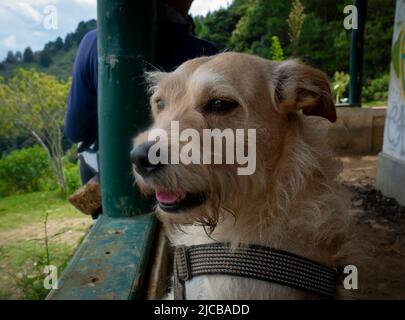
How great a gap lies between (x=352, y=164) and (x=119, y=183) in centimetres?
670

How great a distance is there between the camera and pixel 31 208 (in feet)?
25.6

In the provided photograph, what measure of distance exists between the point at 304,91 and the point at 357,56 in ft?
26.6

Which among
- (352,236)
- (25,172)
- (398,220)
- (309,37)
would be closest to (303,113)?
(352,236)

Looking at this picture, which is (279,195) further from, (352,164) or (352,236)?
(352,164)

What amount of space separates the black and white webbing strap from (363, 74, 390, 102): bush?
14133 mm

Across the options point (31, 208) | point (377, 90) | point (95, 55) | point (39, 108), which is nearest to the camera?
point (95, 55)

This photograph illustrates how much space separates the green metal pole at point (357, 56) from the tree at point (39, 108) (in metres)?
6.45

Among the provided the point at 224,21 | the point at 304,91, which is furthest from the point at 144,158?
the point at 224,21

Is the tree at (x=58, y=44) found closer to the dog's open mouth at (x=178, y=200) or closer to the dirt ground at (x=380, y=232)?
the dog's open mouth at (x=178, y=200)

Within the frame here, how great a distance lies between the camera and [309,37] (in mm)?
12781

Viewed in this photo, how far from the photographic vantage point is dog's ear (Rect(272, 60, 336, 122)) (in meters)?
1.91

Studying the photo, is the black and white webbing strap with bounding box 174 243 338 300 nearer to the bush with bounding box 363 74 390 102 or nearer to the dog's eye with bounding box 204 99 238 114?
the dog's eye with bounding box 204 99 238 114

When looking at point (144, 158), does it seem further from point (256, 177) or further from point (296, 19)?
point (296, 19)

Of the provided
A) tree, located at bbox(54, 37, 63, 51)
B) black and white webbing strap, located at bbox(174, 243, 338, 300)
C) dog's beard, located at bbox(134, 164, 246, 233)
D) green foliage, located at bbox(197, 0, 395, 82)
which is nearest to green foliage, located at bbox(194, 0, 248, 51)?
green foliage, located at bbox(197, 0, 395, 82)
